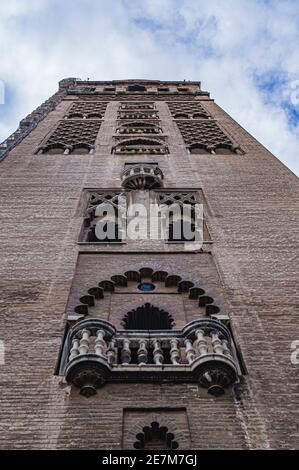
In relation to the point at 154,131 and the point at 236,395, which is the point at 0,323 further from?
the point at 154,131

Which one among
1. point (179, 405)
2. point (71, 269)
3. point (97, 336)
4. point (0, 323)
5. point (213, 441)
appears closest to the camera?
point (213, 441)

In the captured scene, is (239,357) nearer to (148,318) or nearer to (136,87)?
(148,318)

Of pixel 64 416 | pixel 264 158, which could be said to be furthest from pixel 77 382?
pixel 264 158

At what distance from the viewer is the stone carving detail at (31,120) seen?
1711cm

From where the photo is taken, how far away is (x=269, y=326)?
840 cm

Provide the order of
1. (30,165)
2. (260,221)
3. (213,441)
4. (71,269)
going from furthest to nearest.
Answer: (30,165), (260,221), (71,269), (213,441)

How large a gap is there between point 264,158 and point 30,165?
537cm

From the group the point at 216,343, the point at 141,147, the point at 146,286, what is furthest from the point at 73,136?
the point at 216,343

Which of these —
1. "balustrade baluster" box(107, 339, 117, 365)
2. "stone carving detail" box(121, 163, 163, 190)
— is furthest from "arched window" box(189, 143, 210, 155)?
"balustrade baluster" box(107, 339, 117, 365)

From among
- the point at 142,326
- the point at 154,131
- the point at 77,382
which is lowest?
the point at 77,382

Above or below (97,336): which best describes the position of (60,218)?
above

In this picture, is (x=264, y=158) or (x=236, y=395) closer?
(x=236, y=395)

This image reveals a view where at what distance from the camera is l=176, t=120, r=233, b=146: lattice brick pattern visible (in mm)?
18359

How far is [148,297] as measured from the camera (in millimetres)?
9500
